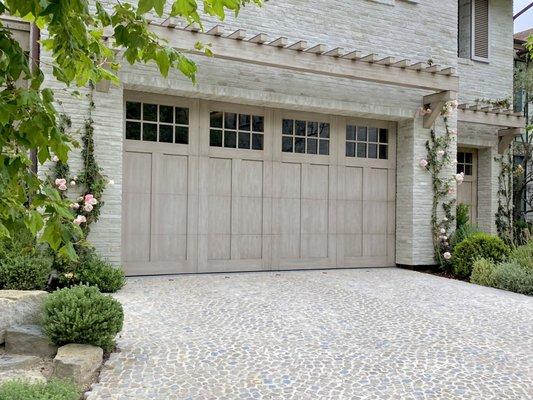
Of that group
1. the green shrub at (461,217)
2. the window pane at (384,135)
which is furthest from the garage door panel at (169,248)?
the green shrub at (461,217)

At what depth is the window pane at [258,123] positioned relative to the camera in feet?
29.5

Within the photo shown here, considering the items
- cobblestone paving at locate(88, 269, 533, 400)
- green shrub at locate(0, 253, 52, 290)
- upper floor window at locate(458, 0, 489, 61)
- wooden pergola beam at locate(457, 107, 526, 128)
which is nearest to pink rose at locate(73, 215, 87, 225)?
green shrub at locate(0, 253, 52, 290)

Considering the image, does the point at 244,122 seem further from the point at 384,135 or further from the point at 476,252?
the point at 476,252

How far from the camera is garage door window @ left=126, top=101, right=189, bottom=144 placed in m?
8.10

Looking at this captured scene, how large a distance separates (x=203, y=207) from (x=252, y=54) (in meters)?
Answer: 2.59

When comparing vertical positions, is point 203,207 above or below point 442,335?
above

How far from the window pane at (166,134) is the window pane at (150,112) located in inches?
7.5

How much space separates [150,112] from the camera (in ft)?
27.0

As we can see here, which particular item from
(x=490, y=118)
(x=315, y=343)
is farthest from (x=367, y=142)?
(x=315, y=343)

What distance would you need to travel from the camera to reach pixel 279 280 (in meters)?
8.02

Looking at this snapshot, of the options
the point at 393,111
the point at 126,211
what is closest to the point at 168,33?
the point at 126,211

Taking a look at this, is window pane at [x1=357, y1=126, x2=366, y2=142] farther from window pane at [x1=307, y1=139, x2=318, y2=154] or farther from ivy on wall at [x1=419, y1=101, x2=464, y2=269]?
ivy on wall at [x1=419, y1=101, x2=464, y2=269]

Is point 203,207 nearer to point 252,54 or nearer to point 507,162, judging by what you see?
point 252,54

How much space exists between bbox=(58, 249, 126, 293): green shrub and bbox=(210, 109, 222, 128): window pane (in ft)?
9.79
